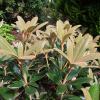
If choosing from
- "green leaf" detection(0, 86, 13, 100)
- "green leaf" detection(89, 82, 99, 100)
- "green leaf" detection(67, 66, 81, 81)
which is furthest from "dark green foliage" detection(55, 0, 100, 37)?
"green leaf" detection(0, 86, 13, 100)

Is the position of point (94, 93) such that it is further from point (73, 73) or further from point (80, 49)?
point (80, 49)

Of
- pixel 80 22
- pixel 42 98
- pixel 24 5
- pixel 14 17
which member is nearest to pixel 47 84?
pixel 42 98

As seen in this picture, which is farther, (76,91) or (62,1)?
(62,1)

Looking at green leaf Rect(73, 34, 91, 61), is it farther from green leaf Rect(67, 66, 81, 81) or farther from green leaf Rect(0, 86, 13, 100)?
green leaf Rect(0, 86, 13, 100)

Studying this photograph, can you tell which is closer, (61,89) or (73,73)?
(61,89)

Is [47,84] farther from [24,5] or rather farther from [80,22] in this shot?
[24,5]

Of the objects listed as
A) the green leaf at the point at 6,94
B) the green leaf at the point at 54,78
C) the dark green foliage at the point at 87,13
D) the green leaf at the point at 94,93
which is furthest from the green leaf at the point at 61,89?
the dark green foliage at the point at 87,13

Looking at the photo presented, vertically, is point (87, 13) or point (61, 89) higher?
point (87, 13)

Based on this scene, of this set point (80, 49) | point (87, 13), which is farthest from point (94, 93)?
point (87, 13)

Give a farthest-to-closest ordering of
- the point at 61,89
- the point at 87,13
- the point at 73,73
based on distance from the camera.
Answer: the point at 87,13 → the point at 73,73 → the point at 61,89

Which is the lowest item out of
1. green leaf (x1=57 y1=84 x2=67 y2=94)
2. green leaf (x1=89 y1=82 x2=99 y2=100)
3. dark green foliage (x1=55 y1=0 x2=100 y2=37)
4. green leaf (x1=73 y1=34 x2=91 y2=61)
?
green leaf (x1=89 y1=82 x2=99 y2=100)

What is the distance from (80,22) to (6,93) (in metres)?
2.41

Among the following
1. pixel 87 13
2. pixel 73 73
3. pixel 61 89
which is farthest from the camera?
pixel 87 13

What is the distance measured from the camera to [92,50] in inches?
34.1
